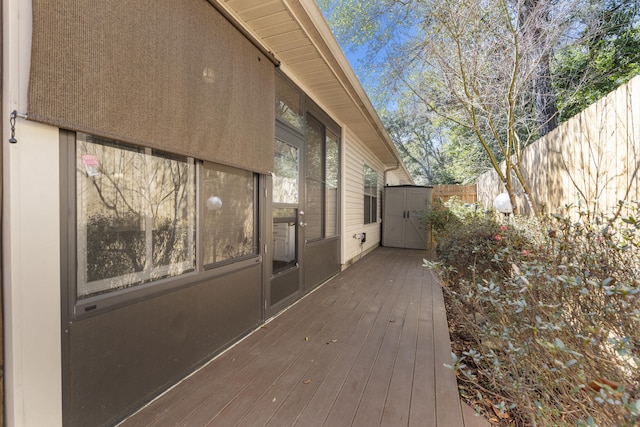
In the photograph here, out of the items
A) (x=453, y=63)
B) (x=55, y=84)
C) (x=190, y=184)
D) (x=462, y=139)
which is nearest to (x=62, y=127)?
(x=55, y=84)

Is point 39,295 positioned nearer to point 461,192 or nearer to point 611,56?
point 611,56

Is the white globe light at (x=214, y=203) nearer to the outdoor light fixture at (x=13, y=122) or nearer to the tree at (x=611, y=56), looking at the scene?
the outdoor light fixture at (x=13, y=122)

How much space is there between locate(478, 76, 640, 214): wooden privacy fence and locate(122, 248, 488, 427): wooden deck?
1859 mm

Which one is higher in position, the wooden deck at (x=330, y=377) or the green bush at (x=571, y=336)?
the green bush at (x=571, y=336)

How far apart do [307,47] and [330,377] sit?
301 cm

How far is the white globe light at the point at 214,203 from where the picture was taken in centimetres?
215

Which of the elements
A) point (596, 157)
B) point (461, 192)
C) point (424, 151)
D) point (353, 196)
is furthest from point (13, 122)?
point (424, 151)

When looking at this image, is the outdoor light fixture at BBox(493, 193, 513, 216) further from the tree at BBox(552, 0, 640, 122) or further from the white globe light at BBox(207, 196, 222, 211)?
the white globe light at BBox(207, 196, 222, 211)

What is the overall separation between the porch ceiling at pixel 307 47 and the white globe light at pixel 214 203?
1.54 meters

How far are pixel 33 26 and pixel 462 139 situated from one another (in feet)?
44.0

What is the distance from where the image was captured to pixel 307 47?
286 centimetres

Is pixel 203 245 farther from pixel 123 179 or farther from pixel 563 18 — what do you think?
pixel 563 18

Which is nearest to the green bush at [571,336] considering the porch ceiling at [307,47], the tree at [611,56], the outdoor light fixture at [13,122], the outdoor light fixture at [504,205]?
the outdoor light fixture at [13,122]

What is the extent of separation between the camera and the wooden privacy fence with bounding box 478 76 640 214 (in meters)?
2.30
